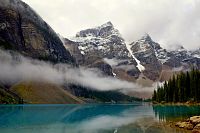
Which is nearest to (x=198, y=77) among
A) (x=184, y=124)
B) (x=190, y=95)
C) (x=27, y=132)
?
(x=190, y=95)

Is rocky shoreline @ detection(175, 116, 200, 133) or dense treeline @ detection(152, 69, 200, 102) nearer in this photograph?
rocky shoreline @ detection(175, 116, 200, 133)

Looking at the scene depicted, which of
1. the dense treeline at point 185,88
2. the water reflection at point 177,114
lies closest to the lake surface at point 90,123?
the water reflection at point 177,114

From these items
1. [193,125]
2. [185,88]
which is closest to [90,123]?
[193,125]

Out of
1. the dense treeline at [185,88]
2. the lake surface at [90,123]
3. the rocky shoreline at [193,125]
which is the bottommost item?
the lake surface at [90,123]

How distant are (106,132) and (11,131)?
57.8 feet

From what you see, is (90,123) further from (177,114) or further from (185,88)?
(185,88)

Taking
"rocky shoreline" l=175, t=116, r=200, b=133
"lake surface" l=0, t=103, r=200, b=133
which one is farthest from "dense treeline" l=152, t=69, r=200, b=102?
"rocky shoreline" l=175, t=116, r=200, b=133

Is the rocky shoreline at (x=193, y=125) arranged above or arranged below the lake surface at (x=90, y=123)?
above

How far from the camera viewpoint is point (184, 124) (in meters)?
65.0

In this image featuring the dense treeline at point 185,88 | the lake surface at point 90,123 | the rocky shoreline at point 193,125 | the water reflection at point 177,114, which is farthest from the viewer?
the dense treeline at point 185,88

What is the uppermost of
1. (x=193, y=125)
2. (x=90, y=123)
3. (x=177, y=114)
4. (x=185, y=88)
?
(x=185, y=88)

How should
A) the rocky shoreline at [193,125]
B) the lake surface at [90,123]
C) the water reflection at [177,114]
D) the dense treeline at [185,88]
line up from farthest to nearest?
the dense treeline at [185,88] → the water reflection at [177,114] → the lake surface at [90,123] → the rocky shoreline at [193,125]

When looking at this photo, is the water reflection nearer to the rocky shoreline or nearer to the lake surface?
the lake surface

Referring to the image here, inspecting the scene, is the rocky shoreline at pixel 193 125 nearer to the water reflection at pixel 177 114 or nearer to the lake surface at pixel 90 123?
the lake surface at pixel 90 123
